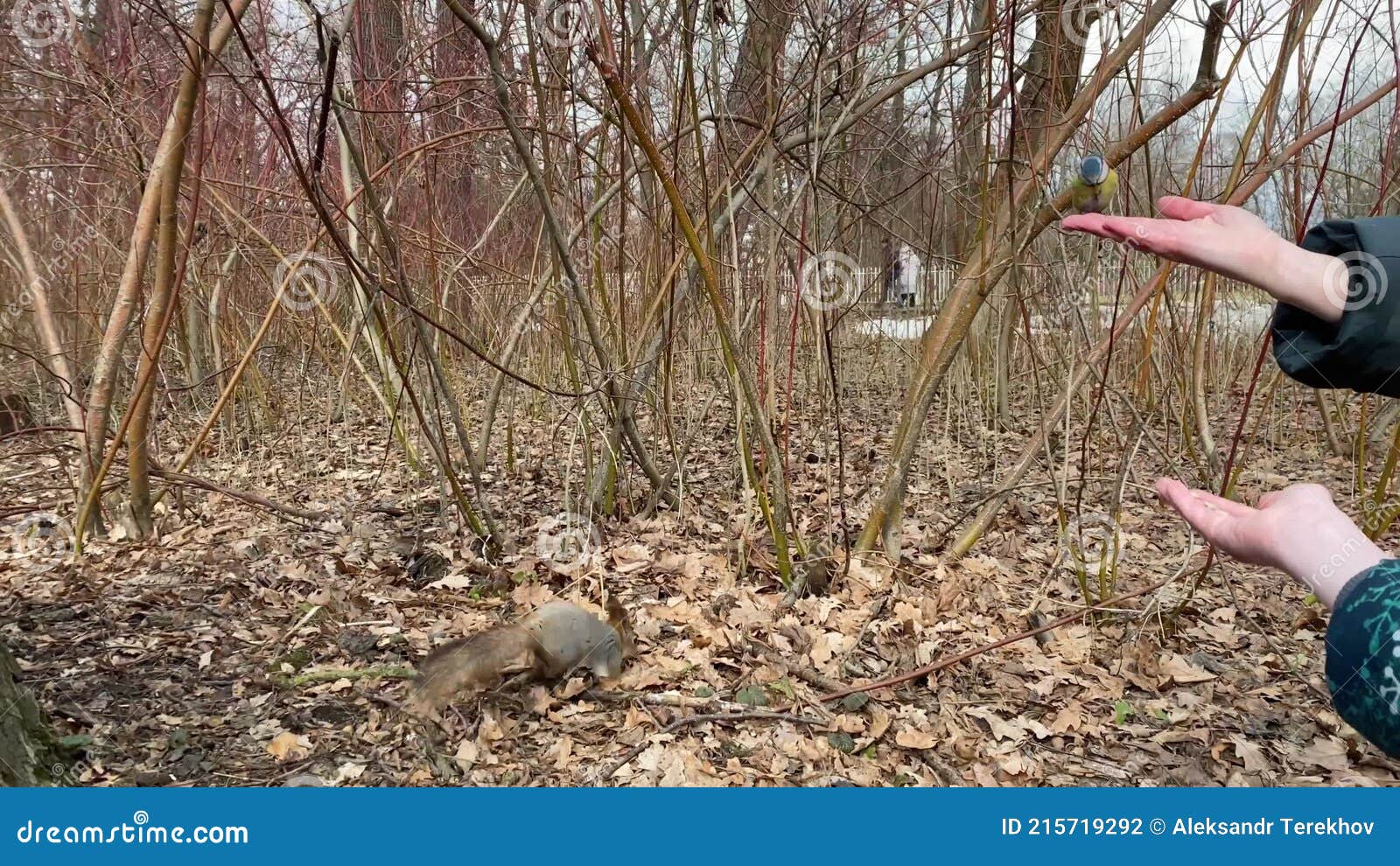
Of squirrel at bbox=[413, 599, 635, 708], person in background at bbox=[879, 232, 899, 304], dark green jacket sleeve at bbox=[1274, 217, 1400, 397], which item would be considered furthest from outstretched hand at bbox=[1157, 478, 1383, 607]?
person in background at bbox=[879, 232, 899, 304]

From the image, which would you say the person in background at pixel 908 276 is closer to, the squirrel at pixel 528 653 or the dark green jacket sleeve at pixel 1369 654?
the squirrel at pixel 528 653

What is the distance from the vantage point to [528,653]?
221 cm

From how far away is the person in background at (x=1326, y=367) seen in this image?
2.50 feet

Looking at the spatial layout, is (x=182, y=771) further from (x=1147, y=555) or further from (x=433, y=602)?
(x=1147, y=555)

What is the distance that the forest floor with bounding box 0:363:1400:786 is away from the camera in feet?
6.42

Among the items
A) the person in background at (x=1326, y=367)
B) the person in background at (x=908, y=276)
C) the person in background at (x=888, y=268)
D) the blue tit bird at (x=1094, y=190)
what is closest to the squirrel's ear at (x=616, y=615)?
the blue tit bird at (x=1094, y=190)

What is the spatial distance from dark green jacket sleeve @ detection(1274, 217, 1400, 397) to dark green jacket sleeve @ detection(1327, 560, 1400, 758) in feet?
0.80

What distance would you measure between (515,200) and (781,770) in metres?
3.70

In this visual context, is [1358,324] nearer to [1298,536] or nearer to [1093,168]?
[1298,536]

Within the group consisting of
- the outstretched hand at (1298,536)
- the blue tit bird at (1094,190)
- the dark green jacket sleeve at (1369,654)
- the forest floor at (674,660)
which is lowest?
the forest floor at (674,660)

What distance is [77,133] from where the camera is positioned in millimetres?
3879

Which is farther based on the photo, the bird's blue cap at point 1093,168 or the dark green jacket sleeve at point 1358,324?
the bird's blue cap at point 1093,168

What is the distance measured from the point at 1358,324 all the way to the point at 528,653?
1.88m

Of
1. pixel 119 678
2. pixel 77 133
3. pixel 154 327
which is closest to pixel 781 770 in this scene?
pixel 119 678
